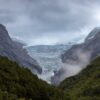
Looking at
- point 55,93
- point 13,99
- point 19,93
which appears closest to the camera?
point 13,99

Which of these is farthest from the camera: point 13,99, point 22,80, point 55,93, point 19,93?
point 55,93

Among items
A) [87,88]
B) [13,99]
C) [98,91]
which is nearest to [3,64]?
[13,99]

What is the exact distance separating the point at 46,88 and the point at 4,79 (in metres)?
11.8

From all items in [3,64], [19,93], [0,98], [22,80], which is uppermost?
[3,64]

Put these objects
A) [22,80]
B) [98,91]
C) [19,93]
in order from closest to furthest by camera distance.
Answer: [19,93] → [22,80] → [98,91]

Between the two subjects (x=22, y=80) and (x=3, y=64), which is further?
(x=3, y=64)

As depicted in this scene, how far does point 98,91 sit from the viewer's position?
172375mm

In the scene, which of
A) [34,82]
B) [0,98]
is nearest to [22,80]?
[34,82]

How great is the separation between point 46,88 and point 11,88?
1559 cm

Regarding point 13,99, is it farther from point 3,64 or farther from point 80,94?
point 80,94

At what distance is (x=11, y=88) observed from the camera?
6738 cm

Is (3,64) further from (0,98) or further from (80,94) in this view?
(80,94)

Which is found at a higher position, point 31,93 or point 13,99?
point 31,93

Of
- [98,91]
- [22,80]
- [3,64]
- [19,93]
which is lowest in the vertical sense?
[19,93]
